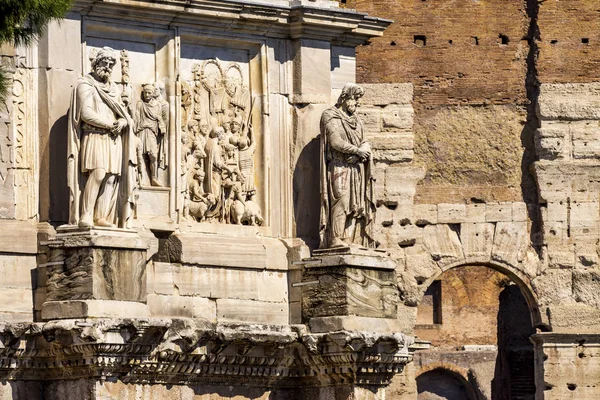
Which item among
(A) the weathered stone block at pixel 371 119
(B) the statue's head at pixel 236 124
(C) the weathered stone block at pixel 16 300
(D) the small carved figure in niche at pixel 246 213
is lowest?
(C) the weathered stone block at pixel 16 300

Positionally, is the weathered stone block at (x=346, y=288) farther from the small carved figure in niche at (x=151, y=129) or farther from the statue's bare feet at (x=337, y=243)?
the small carved figure in niche at (x=151, y=129)

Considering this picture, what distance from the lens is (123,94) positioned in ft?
61.8

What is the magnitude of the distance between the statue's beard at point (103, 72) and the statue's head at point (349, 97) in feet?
7.53

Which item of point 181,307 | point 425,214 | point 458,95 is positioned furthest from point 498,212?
point 181,307

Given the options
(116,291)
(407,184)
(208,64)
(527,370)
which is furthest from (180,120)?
(527,370)

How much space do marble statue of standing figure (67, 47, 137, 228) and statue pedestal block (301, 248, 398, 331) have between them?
1922 millimetres

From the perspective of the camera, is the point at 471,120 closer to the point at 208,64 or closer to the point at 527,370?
the point at 527,370

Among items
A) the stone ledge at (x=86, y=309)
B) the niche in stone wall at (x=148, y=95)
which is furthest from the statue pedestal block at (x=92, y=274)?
the niche in stone wall at (x=148, y=95)

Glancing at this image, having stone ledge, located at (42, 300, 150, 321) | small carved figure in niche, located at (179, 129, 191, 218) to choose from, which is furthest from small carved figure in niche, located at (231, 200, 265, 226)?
stone ledge, located at (42, 300, 150, 321)

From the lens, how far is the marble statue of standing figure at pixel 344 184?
19.6 meters

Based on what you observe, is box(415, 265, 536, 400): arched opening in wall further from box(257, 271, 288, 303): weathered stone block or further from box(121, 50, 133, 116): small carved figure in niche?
box(121, 50, 133, 116): small carved figure in niche

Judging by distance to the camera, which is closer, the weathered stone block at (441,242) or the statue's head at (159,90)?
the statue's head at (159,90)

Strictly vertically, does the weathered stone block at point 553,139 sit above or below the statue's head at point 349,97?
above

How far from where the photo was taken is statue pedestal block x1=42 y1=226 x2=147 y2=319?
59.0 feet
